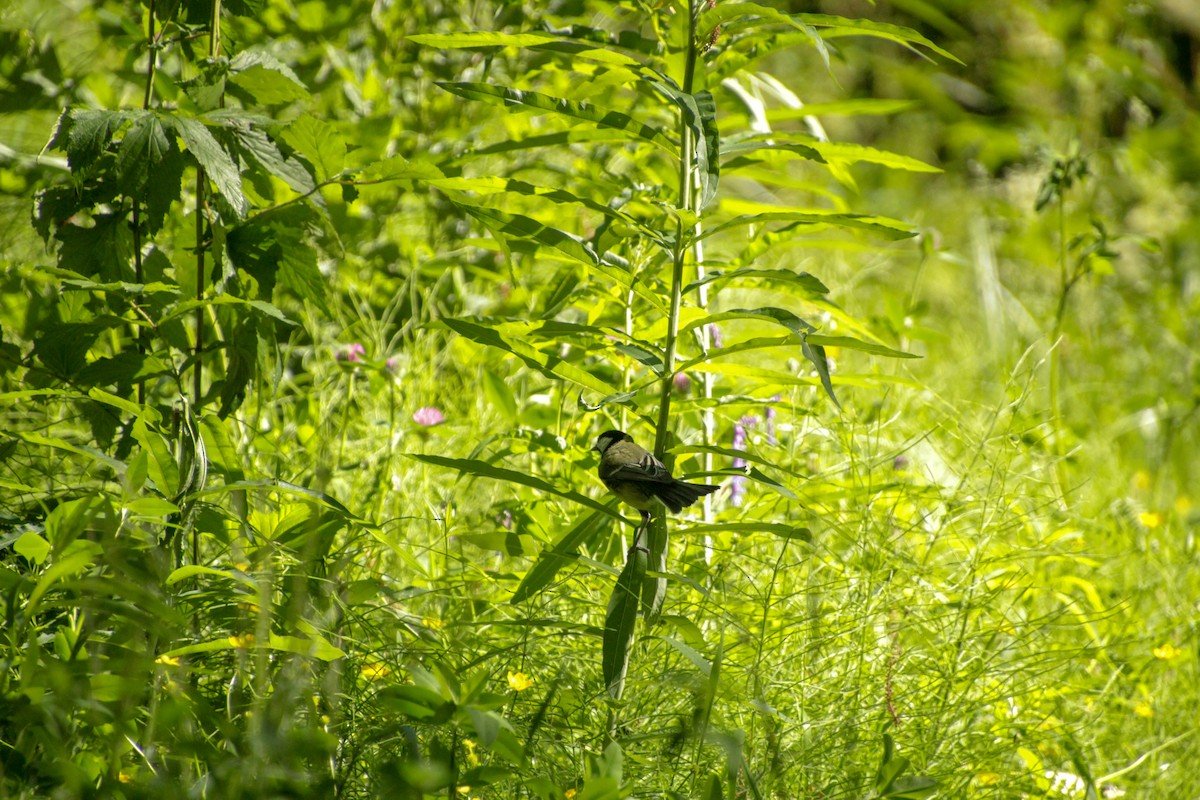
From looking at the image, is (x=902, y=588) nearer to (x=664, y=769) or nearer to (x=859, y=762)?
→ (x=859, y=762)

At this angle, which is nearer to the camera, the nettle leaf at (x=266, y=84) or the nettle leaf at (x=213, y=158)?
the nettle leaf at (x=213, y=158)

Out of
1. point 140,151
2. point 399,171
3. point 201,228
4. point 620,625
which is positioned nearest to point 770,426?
point 620,625

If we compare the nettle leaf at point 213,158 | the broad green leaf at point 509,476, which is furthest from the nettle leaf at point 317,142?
the broad green leaf at point 509,476

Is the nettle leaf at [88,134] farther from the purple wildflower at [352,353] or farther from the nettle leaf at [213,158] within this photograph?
the purple wildflower at [352,353]

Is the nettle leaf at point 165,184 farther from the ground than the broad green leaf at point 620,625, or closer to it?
farther from the ground

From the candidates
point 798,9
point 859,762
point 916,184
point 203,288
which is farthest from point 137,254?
point 798,9

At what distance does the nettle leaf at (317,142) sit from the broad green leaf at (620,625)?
585 millimetres

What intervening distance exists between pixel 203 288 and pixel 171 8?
1.07 ft

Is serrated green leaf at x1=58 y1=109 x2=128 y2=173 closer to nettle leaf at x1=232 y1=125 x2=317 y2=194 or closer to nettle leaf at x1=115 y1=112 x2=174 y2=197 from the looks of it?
nettle leaf at x1=115 y1=112 x2=174 y2=197

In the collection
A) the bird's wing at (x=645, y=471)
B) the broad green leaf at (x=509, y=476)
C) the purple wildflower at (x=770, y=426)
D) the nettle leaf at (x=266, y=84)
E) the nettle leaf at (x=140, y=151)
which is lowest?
the purple wildflower at (x=770, y=426)

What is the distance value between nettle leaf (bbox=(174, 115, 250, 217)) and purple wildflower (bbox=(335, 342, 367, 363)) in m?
0.66

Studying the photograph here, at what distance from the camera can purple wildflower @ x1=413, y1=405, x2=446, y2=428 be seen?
169 centimetres

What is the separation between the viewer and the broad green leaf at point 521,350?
110 cm

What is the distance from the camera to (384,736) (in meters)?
1.06
